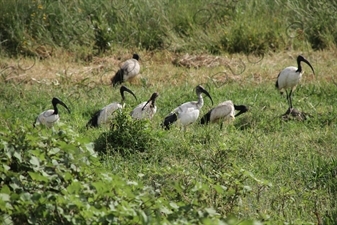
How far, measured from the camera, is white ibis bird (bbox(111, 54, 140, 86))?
12859 millimetres

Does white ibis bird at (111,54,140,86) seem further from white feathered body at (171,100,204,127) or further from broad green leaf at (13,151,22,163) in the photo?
broad green leaf at (13,151,22,163)

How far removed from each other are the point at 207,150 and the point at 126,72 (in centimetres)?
422

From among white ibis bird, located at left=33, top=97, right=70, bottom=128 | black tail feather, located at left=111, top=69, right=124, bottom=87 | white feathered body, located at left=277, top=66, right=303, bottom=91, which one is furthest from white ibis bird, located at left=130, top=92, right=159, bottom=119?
white feathered body, located at left=277, top=66, right=303, bottom=91

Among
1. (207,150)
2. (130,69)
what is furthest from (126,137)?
(130,69)

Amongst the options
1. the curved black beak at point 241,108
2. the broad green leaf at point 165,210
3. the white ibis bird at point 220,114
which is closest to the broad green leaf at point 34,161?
the broad green leaf at point 165,210

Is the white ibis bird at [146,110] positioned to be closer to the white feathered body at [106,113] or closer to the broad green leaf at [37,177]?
the white feathered body at [106,113]

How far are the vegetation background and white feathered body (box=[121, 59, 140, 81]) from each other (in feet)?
0.49

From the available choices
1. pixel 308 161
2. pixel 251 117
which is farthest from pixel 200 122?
pixel 308 161

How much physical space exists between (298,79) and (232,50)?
9.00 feet

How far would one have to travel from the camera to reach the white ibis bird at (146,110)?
10617 mm

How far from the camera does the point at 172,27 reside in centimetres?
1486

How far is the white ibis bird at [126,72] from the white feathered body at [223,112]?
95.5 inches

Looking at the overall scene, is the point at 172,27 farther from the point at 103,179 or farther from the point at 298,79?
the point at 103,179

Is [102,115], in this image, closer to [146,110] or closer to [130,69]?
[146,110]
